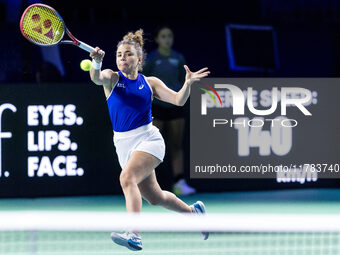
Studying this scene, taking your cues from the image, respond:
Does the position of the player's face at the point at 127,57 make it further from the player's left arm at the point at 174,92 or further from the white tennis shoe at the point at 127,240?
the white tennis shoe at the point at 127,240

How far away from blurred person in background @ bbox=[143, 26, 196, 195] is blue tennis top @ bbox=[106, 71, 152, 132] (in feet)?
8.29

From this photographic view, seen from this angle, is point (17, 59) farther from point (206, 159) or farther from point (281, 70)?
point (281, 70)

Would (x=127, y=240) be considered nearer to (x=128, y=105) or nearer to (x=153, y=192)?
(x=153, y=192)

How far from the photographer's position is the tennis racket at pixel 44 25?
5461 millimetres

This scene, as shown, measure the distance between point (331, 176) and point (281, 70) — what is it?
1247 millimetres

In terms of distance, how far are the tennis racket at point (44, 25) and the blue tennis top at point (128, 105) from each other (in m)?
0.55

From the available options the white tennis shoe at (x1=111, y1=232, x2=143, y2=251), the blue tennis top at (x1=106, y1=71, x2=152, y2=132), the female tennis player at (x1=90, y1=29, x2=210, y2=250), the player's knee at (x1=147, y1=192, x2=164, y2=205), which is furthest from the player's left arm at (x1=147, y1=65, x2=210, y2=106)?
the white tennis shoe at (x1=111, y1=232, x2=143, y2=251)

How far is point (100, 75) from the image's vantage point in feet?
16.7

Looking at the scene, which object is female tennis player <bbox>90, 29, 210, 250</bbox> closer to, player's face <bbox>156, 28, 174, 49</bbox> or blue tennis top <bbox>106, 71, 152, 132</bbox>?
blue tennis top <bbox>106, 71, 152, 132</bbox>

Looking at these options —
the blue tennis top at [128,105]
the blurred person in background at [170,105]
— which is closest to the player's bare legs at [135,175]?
the blue tennis top at [128,105]

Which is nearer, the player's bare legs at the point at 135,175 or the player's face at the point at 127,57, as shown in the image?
the player's bare legs at the point at 135,175

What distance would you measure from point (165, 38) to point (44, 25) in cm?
242

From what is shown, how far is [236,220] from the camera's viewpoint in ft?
10.0
